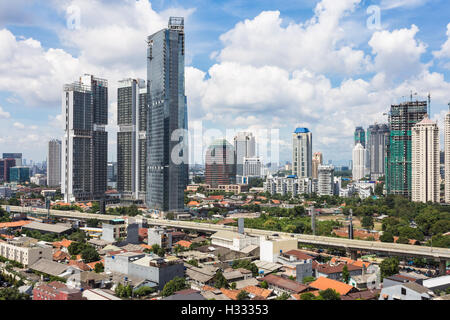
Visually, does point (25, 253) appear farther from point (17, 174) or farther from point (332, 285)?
point (17, 174)

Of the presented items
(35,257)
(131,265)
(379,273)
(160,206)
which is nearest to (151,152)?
(160,206)

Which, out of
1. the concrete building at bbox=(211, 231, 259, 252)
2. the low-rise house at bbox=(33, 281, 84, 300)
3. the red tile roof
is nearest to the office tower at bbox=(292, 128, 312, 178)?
the concrete building at bbox=(211, 231, 259, 252)

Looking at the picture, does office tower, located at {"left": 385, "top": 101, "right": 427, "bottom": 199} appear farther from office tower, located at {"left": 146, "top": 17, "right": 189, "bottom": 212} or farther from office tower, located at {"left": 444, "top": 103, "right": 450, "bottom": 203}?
office tower, located at {"left": 146, "top": 17, "right": 189, "bottom": 212}

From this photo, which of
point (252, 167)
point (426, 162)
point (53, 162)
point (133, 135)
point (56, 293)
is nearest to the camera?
point (56, 293)

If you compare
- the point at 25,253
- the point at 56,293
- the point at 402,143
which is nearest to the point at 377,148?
the point at 402,143

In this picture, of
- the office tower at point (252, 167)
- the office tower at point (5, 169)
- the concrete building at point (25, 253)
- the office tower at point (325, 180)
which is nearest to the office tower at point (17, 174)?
the office tower at point (5, 169)
